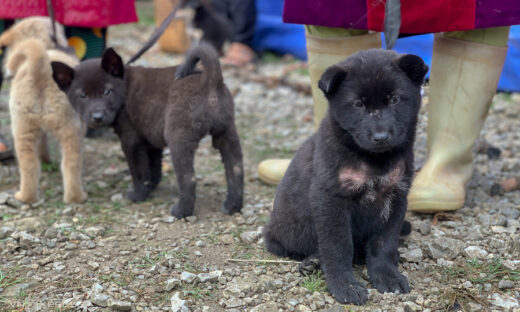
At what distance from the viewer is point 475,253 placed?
3.20m

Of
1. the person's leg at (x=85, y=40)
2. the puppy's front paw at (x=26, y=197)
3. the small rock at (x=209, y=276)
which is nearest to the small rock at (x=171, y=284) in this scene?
the small rock at (x=209, y=276)

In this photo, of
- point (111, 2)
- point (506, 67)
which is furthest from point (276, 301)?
point (506, 67)

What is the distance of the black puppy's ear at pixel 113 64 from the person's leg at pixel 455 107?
2.21 meters

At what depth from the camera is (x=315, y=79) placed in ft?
12.7

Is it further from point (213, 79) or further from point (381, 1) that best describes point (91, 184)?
point (381, 1)

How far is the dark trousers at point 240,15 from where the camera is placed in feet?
30.5

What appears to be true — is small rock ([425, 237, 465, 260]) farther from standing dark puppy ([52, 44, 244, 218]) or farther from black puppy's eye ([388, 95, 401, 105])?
standing dark puppy ([52, 44, 244, 218])

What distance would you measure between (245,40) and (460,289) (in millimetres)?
7217

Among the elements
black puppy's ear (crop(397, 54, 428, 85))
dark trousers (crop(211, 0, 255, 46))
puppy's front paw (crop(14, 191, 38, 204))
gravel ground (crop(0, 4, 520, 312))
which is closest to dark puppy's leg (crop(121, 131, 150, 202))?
gravel ground (crop(0, 4, 520, 312))

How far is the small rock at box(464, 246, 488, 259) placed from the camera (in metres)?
3.18

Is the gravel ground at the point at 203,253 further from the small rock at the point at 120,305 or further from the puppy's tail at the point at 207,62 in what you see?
the puppy's tail at the point at 207,62

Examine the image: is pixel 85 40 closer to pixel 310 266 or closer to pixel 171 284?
pixel 171 284

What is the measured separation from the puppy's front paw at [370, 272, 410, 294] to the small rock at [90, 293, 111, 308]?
4.38ft

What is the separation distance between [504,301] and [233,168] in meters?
Result: 1.95
